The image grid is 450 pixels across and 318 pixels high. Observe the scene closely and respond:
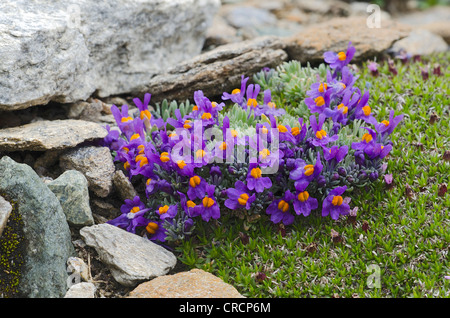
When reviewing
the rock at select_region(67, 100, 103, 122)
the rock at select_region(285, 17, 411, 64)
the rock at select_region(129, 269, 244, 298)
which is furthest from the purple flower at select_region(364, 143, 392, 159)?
the rock at select_region(67, 100, 103, 122)

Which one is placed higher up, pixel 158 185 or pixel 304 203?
pixel 158 185

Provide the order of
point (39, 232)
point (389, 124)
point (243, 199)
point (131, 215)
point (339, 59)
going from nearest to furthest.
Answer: point (39, 232)
point (243, 199)
point (131, 215)
point (389, 124)
point (339, 59)

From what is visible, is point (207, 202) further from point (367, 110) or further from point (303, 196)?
point (367, 110)

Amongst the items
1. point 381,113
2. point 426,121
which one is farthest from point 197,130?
point 426,121

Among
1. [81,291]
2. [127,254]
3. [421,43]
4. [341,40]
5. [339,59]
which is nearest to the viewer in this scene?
[81,291]

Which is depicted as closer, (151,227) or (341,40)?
(151,227)

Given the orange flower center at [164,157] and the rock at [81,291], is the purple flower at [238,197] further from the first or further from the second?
the rock at [81,291]

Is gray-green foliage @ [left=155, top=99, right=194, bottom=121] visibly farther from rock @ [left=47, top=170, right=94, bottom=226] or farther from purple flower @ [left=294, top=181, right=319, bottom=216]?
purple flower @ [left=294, top=181, right=319, bottom=216]

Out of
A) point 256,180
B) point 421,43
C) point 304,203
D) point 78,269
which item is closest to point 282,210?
point 304,203
